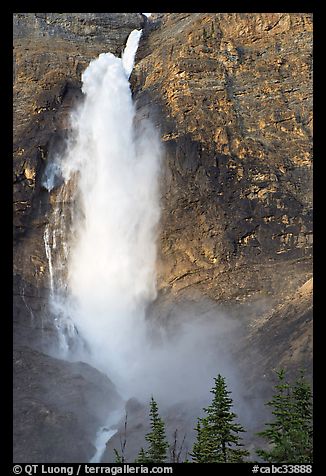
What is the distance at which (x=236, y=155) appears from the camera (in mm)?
39625

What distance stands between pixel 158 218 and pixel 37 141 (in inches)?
471

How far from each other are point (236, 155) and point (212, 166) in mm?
1943

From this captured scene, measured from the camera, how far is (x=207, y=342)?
3300 cm

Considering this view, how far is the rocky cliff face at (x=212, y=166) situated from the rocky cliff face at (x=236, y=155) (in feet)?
0.27

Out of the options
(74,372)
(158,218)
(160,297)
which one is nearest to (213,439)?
(74,372)

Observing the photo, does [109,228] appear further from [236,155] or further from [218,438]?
[218,438]

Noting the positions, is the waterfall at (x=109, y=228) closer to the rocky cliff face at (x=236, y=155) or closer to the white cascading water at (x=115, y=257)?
the white cascading water at (x=115, y=257)

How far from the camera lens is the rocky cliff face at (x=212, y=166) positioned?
35.5 meters

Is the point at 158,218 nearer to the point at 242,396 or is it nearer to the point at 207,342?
the point at 207,342

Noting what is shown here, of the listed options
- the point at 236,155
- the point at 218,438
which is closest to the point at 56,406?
the point at 218,438

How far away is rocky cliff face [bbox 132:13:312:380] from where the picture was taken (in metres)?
36.8

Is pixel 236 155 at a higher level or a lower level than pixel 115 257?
higher

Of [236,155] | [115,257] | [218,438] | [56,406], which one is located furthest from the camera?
[236,155]

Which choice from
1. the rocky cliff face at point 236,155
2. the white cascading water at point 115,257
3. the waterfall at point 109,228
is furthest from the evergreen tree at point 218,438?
the rocky cliff face at point 236,155
